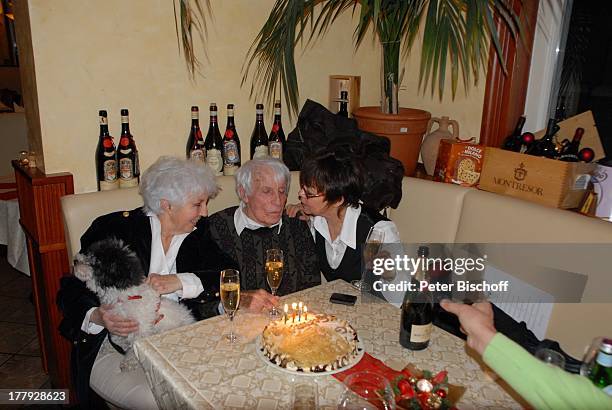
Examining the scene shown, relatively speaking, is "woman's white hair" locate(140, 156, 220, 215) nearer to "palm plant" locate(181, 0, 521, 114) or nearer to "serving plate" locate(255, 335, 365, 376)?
"palm plant" locate(181, 0, 521, 114)

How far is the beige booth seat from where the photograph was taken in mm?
1781

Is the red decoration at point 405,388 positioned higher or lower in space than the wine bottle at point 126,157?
lower

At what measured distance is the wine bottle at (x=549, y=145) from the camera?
85.5 inches

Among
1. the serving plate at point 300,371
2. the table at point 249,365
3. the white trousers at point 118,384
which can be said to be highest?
the serving plate at point 300,371

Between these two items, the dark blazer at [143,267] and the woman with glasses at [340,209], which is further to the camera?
the woman with glasses at [340,209]

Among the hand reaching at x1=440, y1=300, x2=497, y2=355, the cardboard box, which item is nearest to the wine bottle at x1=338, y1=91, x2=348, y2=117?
the cardboard box

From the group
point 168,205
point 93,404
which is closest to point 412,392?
point 168,205

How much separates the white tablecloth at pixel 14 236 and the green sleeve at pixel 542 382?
9.29 ft

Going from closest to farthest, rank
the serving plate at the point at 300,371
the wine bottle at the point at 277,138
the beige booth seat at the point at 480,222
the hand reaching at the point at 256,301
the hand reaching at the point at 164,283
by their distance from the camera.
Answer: the serving plate at the point at 300,371, the hand reaching at the point at 256,301, the hand reaching at the point at 164,283, the beige booth seat at the point at 480,222, the wine bottle at the point at 277,138

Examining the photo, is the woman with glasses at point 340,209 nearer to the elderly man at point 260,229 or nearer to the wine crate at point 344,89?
the elderly man at point 260,229

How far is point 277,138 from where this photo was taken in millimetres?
2672

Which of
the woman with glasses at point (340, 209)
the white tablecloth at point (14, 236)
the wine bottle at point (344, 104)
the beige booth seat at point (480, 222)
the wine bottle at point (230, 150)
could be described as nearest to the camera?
the beige booth seat at point (480, 222)

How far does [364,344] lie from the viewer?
137 centimetres

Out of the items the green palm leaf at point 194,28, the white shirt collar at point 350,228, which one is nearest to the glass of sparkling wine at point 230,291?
the white shirt collar at point 350,228
